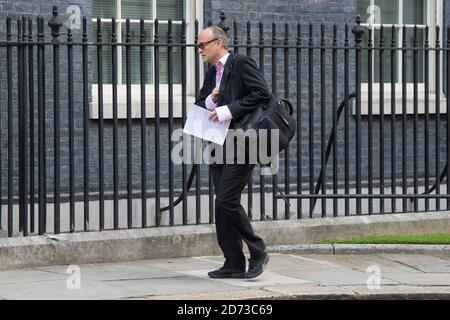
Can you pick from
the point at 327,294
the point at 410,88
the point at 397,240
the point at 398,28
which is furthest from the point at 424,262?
the point at 398,28

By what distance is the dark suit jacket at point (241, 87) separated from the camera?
970 centimetres

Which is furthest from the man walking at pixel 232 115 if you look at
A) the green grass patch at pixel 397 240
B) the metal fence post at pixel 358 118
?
the metal fence post at pixel 358 118

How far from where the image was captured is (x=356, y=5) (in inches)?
574

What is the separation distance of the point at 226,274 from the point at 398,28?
571 centimetres

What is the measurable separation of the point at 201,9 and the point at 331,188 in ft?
7.49

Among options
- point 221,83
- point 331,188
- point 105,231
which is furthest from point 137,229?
point 331,188

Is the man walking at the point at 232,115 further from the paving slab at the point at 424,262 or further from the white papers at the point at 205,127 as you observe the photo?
the paving slab at the point at 424,262

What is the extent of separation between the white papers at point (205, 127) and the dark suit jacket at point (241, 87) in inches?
3.4

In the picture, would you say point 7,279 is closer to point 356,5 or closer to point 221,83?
point 221,83

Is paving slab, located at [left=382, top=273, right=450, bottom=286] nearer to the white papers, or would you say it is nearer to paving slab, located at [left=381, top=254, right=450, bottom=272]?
paving slab, located at [left=381, top=254, right=450, bottom=272]

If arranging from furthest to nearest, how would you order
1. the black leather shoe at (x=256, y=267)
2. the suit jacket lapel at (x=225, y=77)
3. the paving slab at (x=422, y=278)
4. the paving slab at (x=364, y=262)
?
the paving slab at (x=364, y=262) < the paving slab at (x=422, y=278) < the black leather shoe at (x=256, y=267) < the suit jacket lapel at (x=225, y=77)

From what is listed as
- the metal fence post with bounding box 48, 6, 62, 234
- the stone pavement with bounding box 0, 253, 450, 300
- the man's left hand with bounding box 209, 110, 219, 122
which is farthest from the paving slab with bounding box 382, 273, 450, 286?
the metal fence post with bounding box 48, 6, 62, 234

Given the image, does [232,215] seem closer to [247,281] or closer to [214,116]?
[247,281]

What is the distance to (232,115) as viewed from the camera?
31.8 ft
